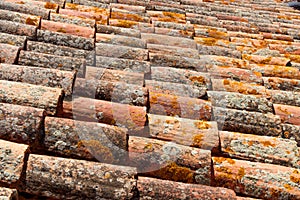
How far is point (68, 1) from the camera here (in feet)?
12.3

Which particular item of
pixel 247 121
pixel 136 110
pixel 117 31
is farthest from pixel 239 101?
pixel 117 31

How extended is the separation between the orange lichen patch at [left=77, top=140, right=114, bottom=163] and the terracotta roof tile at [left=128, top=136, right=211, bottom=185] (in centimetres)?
14

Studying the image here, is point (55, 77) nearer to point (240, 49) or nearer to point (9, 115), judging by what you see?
point (9, 115)

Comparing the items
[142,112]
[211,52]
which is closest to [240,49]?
[211,52]

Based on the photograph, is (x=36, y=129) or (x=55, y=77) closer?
(x=36, y=129)

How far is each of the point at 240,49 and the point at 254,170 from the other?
1.86 meters

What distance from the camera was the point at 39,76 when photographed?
2391 mm

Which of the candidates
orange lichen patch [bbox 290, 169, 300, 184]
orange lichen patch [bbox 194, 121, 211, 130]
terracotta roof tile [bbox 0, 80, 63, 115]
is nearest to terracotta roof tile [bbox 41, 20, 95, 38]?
terracotta roof tile [bbox 0, 80, 63, 115]

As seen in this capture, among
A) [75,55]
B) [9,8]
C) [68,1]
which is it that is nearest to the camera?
[75,55]

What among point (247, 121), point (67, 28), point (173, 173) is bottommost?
point (173, 173)

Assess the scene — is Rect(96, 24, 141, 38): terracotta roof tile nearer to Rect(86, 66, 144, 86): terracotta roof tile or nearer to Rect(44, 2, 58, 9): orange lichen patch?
Rect(44, 2, 58, 9): orange lichen patch

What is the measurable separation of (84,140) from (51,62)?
90 cm

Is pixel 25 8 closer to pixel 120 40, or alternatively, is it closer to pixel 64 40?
pixel 64 40

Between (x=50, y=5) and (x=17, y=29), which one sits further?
(x=50, y=5)
